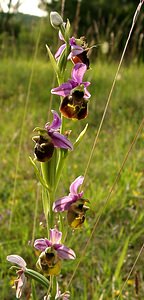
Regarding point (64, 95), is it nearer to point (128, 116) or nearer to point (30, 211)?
point (30, 211)

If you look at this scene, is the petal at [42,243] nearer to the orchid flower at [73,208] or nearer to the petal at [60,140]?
the orchid flower at [73,208]

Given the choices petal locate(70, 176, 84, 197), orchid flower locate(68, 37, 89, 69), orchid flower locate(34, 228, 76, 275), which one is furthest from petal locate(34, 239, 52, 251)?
orchid flower locate(68, 37, 89, 69)

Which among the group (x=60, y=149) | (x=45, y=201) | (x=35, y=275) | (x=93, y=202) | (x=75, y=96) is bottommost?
(x=93, y=202)

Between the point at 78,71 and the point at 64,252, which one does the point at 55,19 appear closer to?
the point at 78,71

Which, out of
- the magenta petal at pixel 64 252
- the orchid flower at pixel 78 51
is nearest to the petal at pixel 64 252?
the magenta petal at pixel 64 252

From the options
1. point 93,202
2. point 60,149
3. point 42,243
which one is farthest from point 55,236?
point 93,202

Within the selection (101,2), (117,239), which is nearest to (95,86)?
(117,239)
